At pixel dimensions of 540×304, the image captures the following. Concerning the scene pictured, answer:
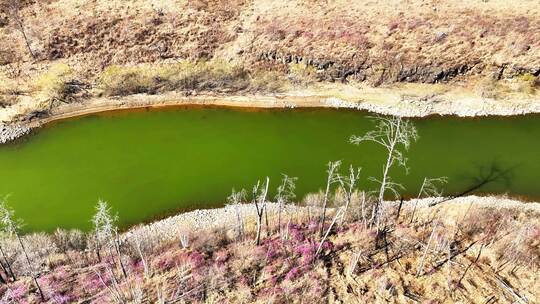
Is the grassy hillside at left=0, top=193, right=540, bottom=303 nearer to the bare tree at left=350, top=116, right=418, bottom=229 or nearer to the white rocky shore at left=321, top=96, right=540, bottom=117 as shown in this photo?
the bare tree at left=350, top=116, right=418, bottom=229

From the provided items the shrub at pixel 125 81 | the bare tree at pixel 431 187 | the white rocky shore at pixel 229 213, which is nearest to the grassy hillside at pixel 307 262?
the white rocky shore at pixel 229 213

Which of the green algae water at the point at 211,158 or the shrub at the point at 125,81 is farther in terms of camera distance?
the shrub at the point at 125,81

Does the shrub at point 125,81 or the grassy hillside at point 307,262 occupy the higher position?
the shrub at point 125,81

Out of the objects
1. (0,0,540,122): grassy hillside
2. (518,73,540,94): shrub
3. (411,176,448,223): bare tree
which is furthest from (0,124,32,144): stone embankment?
(518,73,540,94): shrub

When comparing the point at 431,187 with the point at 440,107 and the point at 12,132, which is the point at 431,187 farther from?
the point at 12,132

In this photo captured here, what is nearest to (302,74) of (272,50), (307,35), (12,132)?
(272,50)

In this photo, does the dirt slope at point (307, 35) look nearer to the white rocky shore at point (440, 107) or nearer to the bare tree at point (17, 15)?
the bare tree at point (17, 15)

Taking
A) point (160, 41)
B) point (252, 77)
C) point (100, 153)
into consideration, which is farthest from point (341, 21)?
point (100, 153)
